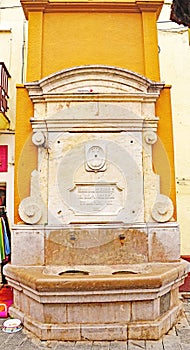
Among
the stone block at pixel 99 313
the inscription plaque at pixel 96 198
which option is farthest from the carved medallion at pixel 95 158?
the stone block at pixel 99 313

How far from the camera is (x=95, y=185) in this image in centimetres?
518

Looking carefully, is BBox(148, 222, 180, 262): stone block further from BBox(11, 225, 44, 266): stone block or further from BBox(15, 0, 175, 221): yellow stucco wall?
BBox(15, 0, 175, 221): yellow stucco wall

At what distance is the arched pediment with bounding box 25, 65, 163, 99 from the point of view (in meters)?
5.25

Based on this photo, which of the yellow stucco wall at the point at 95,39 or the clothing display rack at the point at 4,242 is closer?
the yellow stucco wall at the point at 95,39

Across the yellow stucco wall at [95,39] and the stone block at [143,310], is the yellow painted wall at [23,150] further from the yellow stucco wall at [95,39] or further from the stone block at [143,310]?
the stone block at [143,310]

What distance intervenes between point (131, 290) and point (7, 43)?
610cm

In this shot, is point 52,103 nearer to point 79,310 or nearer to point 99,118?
point 99,118

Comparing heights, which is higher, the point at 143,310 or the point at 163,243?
the point at 163,243

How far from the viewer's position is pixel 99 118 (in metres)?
5.29

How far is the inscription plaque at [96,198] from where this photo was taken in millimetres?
5133

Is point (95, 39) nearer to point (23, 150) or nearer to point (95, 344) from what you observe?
point (23, 150)

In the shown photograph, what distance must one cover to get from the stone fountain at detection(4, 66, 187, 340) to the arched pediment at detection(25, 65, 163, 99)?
0.05ft

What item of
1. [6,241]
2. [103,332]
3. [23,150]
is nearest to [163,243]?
[103,332]

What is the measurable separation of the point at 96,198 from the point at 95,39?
2.49 metres
